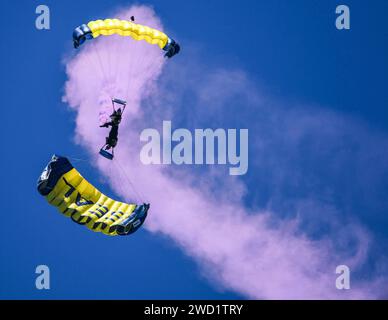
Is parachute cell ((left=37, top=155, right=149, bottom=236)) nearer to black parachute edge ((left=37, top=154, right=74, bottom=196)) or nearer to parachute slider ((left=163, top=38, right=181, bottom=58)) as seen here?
black parachute edge ((left=37, top=154, right=74, bottom=196))

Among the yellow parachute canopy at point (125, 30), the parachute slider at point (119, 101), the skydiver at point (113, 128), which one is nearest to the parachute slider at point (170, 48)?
the yellow parachute canopy at point (125, 30)

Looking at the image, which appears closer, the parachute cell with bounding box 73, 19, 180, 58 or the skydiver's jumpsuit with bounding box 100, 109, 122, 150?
the parachute cell with bounding box 73, 19, 180, 58

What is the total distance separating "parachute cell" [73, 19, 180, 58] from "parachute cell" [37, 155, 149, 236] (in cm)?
407

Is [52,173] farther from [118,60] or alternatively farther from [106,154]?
[118,60]

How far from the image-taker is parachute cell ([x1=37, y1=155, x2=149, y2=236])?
2603 centimetres

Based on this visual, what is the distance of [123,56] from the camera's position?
28.1 metres

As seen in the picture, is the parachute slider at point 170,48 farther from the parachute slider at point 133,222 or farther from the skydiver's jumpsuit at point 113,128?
the parachute slider at point 133,222

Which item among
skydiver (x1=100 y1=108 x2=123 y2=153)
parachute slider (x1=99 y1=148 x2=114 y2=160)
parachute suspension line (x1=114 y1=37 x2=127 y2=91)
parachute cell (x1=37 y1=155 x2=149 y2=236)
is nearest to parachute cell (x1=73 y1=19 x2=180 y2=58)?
parachute suspension line (x1=114 y1=37 x2=127 y2=91)

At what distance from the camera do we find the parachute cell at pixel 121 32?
85.3 feet

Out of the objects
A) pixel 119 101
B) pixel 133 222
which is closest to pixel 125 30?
pixel 119 101

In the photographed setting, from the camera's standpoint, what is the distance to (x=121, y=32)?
2662 centimetres

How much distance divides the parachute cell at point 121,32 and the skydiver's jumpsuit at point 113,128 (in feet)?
8.66
